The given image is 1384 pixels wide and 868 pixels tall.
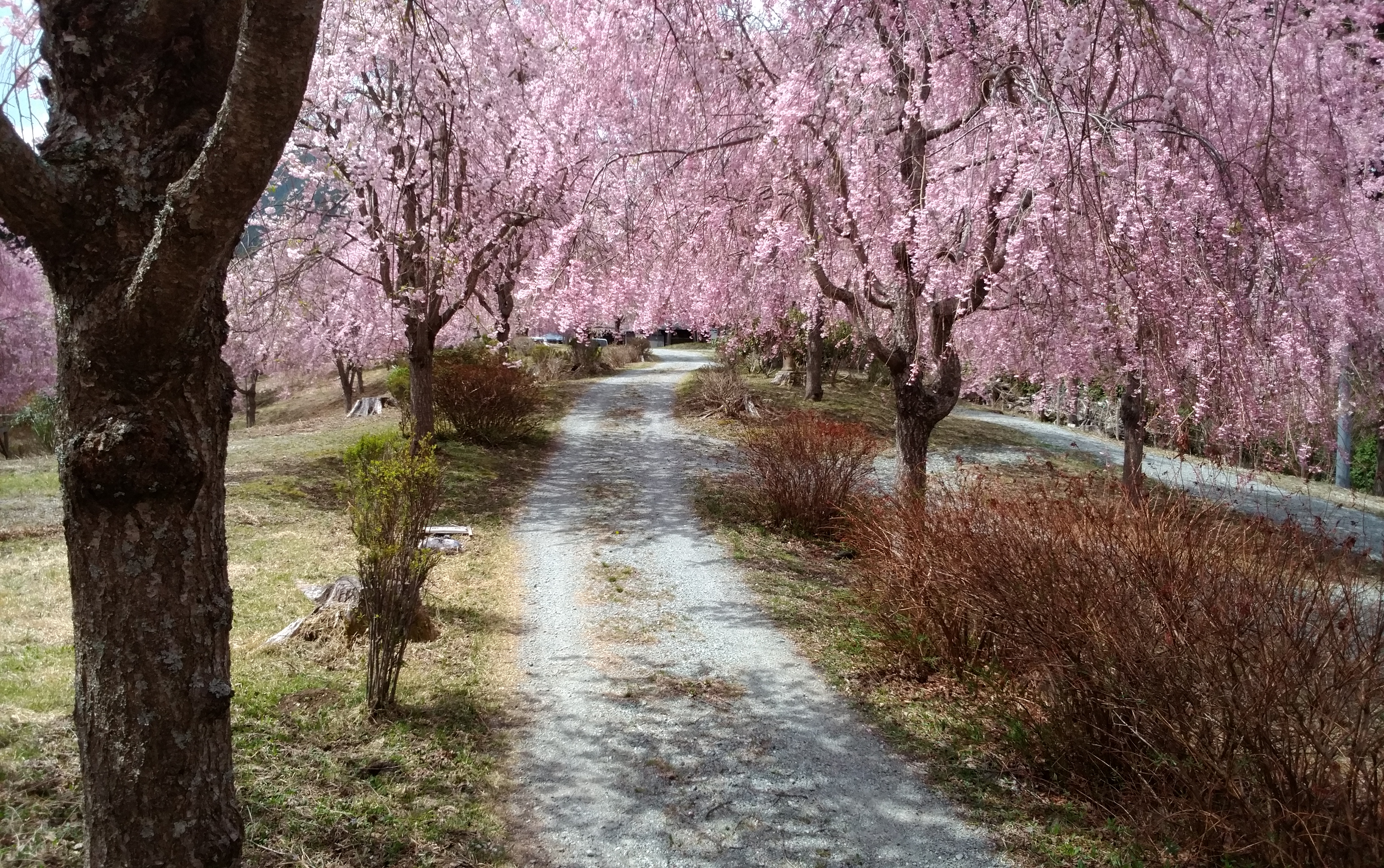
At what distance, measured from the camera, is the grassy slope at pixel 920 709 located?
3.27 meters

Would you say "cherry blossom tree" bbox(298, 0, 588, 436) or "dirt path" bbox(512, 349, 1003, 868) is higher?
"cherry blossom tree" bbox(298, 0, 588, 436)

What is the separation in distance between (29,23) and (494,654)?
396cm

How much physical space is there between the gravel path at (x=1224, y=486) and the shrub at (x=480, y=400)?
7.27 m

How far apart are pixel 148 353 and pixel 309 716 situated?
9.08ft

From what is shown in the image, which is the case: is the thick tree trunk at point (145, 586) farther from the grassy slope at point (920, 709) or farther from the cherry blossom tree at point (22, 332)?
the cherry blossom tree at point (22, 332)

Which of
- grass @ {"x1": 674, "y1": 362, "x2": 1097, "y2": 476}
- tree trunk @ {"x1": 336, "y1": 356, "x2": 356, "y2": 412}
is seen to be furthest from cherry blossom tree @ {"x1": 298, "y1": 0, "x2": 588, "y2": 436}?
tree trunk @ {"x1": 336, "y1": 356, "x2": 356, "y2": 412}

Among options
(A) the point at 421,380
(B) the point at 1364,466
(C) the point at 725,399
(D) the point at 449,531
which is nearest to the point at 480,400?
(A) the point at 421,380

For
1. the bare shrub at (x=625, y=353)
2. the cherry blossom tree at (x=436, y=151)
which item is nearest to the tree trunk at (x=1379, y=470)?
the cherry blossom tree at (x=436, y=151)

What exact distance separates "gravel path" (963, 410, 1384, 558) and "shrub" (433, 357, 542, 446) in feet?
23.8

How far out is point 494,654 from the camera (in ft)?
17.5

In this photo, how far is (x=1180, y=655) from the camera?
3.11 m

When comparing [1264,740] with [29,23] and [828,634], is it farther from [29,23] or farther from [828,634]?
[29,23]

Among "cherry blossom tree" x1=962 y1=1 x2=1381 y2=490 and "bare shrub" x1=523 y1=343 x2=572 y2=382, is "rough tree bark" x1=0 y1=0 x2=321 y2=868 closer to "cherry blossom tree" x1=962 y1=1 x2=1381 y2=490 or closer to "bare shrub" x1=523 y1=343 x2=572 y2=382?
"cherry blossom tree" x1=962 y1=1 x2=1381 y2=490

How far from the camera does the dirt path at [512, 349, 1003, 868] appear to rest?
131 inches
